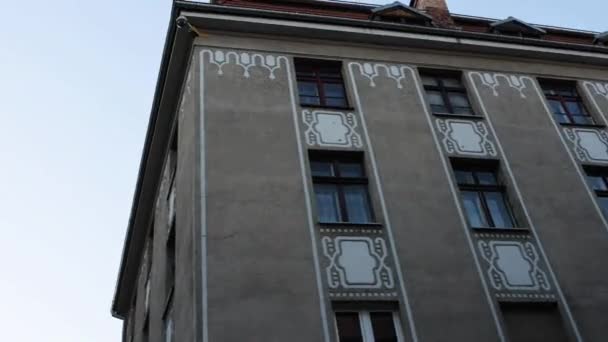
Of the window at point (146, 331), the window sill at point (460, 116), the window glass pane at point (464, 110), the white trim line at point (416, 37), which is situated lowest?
the window at point (146, 331)

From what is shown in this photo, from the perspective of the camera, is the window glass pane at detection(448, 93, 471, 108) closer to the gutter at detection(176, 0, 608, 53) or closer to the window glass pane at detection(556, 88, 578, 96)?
the gutter at detection(176, 0, 608, 53)

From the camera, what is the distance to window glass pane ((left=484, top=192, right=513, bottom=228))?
43.0ft

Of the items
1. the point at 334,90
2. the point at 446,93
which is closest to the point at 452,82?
the point at 446,93

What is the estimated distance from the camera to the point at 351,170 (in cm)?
1328

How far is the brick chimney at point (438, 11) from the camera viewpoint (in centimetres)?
1833

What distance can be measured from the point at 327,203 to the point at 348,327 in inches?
106

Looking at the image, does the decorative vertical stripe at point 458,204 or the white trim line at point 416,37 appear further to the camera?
the white trim line at point 416,37

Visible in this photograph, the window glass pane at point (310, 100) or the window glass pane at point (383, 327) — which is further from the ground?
the window glass pane at point (310, 100)

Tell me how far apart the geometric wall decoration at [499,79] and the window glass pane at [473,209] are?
3.66 meters

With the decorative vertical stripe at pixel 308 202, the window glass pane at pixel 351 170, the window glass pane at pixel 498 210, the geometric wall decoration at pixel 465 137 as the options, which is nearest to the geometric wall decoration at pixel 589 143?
the geometric wall decoration at pixel 465 137

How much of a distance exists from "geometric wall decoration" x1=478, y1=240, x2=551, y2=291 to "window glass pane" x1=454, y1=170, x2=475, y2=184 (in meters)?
1.75

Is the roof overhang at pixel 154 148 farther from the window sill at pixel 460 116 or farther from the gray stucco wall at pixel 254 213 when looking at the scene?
the window sill at pixel 460 116

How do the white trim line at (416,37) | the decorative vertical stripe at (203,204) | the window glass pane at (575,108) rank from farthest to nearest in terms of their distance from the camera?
1. the window glass pane at (575,108)
2. the white trim line at (416,37)
3. the decorative vertical stripe at (203,204)

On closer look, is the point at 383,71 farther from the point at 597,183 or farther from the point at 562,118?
the point at 597,183
